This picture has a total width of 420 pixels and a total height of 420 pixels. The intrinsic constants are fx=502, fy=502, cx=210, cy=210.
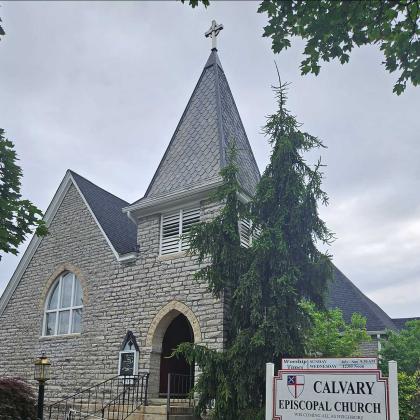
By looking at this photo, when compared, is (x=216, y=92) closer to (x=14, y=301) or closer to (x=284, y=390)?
(x=14, y=301)

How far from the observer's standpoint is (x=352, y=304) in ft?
72.8

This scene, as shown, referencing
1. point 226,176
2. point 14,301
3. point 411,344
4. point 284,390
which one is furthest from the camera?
point 14,301

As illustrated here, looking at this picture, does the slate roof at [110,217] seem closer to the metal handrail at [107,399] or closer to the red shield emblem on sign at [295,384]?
the metal handrail at [107,399]

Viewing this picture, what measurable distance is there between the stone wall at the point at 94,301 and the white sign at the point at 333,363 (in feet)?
14.7

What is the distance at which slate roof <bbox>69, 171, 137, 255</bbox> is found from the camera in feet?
50.3

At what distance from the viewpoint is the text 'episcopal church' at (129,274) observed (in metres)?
12.8

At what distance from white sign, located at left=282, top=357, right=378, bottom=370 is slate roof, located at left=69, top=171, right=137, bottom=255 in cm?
785

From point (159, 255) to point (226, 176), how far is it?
3822mm

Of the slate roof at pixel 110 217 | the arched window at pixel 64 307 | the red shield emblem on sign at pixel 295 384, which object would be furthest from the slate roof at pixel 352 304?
the red shield emblem on sign at pixel 295 384

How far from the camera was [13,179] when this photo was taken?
11.2 meters

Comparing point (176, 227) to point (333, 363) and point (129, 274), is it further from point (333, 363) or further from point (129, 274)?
point (333, 363)

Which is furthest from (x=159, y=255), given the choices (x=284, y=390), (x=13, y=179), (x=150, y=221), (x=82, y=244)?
(x=284, y=390)

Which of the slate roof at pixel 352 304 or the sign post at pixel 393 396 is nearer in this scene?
the sign post at pixel 393 396

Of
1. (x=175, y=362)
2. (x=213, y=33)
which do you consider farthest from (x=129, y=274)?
(x=213, y=33)
